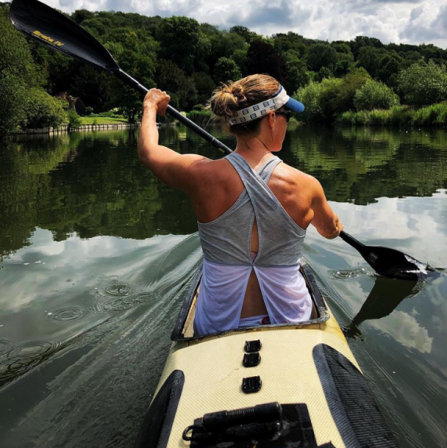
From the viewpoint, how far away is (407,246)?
6305mm

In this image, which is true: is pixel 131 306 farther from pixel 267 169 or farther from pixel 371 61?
pixel 371 61

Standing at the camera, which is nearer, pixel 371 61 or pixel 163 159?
pixel 163 159

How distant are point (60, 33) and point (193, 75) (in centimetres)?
8613

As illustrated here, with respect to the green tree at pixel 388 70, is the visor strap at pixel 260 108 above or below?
below

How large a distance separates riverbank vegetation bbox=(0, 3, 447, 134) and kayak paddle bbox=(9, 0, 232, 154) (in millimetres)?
11410

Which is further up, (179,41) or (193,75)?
(179,41)

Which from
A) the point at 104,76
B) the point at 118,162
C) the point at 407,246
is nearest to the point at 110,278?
the point at 407,246

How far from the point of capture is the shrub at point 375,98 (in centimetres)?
4412

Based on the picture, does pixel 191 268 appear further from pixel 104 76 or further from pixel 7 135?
pixel 104 76

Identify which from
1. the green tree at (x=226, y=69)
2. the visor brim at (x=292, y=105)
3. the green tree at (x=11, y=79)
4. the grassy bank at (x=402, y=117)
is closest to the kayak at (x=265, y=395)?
the visor brim at (x=292, y=105)

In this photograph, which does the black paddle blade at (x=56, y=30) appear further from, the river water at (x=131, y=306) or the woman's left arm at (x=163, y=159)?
the river water at (x=131, y=306)

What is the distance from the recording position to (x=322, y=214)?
8.36 ft

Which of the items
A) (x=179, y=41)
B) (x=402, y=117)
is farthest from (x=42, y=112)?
(x=179, y=41)

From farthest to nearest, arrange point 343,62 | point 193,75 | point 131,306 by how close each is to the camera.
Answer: point 343,62 → point 193,75 → point 131,306
